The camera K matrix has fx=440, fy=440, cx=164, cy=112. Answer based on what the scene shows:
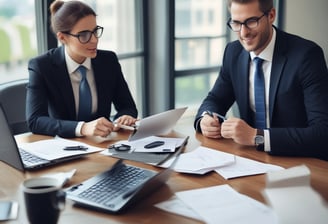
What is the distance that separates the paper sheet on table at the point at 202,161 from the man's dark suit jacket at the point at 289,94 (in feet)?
0.70

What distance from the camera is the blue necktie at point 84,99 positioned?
2293 millimetres

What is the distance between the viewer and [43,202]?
979mm

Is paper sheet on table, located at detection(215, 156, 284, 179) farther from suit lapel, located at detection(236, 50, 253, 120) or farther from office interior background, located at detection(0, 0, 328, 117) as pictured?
office interior background, located at detection(0, 0, 328, 117)

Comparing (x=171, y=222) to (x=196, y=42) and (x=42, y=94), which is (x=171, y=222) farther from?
(x=196, y=42)

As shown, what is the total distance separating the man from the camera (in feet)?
5.90

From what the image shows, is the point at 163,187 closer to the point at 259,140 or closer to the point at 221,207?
the point at 221,207

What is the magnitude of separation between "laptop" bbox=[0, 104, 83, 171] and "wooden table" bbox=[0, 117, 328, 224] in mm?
27

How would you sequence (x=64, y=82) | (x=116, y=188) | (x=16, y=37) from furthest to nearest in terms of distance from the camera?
(x=16, y=37), (x=64, y=82), (x=116, y=188)

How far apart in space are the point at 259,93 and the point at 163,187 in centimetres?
88

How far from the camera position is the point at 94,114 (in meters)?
2.35

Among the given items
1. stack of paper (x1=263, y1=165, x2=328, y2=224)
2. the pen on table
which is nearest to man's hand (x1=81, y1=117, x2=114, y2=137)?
the pen on table

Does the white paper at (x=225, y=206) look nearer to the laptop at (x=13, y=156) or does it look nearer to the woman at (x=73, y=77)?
the laptop at (x=13, y=156)

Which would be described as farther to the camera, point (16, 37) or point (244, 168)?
point (16, 37)

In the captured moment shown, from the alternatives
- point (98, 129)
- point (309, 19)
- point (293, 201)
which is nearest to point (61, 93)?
point (98, 129)
